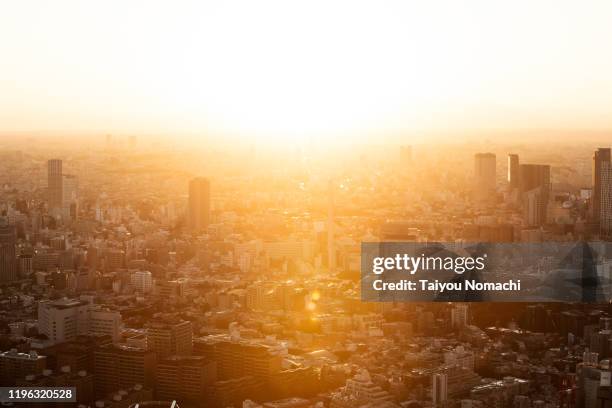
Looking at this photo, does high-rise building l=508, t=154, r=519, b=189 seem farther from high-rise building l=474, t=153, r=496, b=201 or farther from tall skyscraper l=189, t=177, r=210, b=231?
tall skyscraper l=189, t=177, r=210, b=231

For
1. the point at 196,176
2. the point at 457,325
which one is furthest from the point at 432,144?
the point at 457,325

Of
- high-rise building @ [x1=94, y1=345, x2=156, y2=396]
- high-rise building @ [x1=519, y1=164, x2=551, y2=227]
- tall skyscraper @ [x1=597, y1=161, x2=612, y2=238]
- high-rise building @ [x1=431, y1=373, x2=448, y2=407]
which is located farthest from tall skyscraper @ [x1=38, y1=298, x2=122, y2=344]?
tall skyscraper @ [x1=597, y1=161, x2=612, y2=238]

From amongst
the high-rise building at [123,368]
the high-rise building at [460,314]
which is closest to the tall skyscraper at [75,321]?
the high-rise building at [123,368]

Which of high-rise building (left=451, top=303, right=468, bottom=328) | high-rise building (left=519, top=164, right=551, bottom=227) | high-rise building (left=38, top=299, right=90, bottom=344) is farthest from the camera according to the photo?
high-rise building (left=519, top=164, right=551, bottom=227)

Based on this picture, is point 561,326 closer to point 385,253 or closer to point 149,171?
point 385,253

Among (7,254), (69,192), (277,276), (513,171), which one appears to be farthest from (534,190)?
(7,254)

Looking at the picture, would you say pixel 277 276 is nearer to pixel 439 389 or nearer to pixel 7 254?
pixel 7 254
